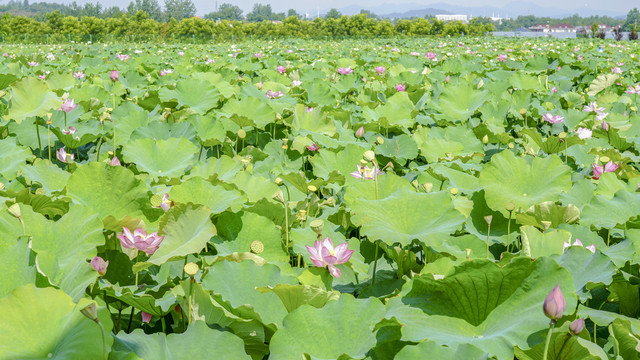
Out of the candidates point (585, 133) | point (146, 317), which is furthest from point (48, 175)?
point (585, 133)

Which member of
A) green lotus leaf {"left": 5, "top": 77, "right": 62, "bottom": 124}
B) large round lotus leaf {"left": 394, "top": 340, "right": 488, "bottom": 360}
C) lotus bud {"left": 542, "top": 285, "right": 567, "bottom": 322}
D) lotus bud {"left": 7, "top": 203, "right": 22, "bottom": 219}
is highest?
green lotus leaf {"left": 5, "top": 77, "right": 62, "bottom": 124}

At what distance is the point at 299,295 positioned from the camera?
0.88m

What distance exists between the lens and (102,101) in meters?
2.94

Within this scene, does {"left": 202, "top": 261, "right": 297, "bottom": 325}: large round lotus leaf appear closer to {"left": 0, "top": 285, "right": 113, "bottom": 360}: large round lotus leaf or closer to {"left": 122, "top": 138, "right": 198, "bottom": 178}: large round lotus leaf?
{"left": 0, "top": 285, "right": 113, "bottom": 360}: large round lotus leaf

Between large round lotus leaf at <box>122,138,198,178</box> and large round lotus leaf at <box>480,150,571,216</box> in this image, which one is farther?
large round lotus leaf at <box>122,138,198,178</box>

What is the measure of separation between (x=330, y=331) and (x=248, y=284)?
20cm

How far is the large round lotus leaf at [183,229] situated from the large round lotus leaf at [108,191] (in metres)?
0.29

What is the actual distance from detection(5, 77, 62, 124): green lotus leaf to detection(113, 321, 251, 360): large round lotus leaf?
1.85 m

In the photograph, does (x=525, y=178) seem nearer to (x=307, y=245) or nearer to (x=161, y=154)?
(x=307, y=245)

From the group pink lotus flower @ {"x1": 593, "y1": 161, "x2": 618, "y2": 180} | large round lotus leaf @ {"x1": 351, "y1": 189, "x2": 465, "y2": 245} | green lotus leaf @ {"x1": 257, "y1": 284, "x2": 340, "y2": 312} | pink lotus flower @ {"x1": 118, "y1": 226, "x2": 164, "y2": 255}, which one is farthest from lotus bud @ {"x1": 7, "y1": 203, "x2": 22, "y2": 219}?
pink lotus flower @ {"x1": 593, "y1": 161, "x2": 618, "y2": 180}

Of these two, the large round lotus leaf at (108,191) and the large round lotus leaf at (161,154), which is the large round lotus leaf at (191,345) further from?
the large round lotus leaf at (161,154)

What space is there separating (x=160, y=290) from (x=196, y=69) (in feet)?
11.7

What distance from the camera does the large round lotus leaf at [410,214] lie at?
4.03 feet

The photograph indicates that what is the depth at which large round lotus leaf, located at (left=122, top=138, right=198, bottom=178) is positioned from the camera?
1849 mm
